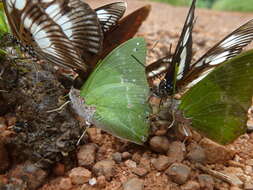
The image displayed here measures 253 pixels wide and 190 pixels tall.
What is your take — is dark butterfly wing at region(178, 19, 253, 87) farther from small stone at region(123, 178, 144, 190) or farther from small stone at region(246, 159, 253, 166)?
small stone at region(123, 178, 144, 190)

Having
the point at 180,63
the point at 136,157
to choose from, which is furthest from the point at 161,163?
the point at 180,63

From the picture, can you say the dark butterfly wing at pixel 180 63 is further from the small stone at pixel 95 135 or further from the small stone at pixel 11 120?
the small stone at pixel 11 120

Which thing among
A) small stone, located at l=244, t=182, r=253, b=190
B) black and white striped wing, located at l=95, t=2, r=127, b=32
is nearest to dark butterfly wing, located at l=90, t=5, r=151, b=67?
black and white striped wing, located at l=95, t=2, r=127, b=32

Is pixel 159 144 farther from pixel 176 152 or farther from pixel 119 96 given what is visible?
pixel 119 96

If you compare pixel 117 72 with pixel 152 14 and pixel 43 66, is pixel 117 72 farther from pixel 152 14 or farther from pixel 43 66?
pixel 152 14

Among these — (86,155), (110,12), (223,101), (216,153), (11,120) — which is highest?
(110,12)

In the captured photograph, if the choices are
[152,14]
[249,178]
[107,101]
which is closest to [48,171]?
[107,101]

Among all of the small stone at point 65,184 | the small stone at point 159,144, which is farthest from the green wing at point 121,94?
the small stone at point 65,184
